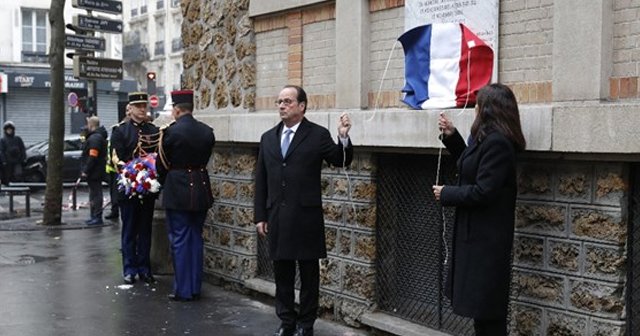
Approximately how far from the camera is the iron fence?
679 centimetres

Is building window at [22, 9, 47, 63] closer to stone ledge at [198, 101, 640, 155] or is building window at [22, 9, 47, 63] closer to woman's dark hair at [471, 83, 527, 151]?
stone ledge at [198, 101, 640, 155]

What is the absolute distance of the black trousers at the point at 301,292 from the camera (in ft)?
23.0

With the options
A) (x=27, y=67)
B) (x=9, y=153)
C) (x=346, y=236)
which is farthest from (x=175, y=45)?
(x=346, y=236)

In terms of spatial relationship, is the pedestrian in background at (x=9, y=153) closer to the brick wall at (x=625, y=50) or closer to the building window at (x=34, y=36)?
the building window at (x=34, y=36)

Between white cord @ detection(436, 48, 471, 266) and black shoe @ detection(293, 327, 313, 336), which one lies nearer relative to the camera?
white cord @ detection(436, 48, 471, 266)

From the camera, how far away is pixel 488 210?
5.27 m

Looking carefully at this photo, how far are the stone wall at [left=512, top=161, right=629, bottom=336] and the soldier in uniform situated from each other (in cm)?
497

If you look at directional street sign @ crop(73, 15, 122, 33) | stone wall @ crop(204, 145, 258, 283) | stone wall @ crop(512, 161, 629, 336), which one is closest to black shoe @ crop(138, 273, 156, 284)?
stone wall @ crop(204, 145, 258, 283)

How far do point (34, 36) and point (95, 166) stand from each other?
25.6m

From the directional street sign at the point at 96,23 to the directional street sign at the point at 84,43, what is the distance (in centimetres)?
24

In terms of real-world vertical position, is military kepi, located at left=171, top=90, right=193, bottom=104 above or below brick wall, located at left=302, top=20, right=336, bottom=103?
below

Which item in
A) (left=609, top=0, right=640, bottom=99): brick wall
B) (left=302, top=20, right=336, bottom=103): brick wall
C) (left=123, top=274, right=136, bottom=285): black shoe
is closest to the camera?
(left=609, top=0, right=640, bottom=99): brick wall

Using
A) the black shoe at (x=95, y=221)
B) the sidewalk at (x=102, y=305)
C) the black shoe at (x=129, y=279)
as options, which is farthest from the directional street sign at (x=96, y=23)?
the black shoe at (x=129, y=279)

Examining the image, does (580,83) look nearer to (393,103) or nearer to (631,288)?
(631,288)
